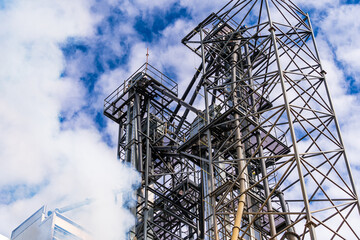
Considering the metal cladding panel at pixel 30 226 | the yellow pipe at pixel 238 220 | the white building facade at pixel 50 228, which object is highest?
the metal cladding panel at pixel 30 226

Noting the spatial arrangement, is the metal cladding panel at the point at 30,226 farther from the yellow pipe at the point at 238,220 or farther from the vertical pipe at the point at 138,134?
the yellow pipe at the point at 238,220

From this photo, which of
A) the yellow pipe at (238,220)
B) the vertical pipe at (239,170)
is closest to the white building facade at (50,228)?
the vertical pipe at (239,170)

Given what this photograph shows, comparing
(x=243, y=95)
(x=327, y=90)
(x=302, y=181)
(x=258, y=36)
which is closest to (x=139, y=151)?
(x=243, y=95)

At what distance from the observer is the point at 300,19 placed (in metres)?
28.7

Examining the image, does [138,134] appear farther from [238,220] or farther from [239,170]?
[238,220]

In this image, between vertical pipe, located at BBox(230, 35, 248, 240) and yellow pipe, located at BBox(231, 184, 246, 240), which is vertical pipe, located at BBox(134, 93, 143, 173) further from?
yellow pipe, located at BBox(231, 184, 246, 240)

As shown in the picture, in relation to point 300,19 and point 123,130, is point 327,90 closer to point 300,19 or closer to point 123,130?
point 300,19

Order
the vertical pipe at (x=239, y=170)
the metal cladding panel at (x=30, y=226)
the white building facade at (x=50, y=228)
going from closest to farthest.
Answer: the vertical pipe at (x=239, y=170) < the white building facade at (x=50, y=228) < the metal cladding panel at (x=30, y=226)

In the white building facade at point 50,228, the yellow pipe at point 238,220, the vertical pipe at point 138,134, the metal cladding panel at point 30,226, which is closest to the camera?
the yellow pipe at point 238,220

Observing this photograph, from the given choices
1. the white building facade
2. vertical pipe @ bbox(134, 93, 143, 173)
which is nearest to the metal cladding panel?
the white building facade

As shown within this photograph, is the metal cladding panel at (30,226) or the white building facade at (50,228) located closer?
the white building facade at (50,228)

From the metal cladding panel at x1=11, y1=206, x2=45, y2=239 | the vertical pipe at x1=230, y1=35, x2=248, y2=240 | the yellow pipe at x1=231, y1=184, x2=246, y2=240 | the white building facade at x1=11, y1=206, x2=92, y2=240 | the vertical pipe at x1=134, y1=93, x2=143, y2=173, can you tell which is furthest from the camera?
the metal cladding panel at x1=11, y1=206, x2=45, y2=239

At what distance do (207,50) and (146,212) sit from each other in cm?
998

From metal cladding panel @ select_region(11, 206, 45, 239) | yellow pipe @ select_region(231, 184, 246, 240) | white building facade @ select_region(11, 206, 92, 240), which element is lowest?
yellow pipe @ select_region(231, 184, 246, 240)
